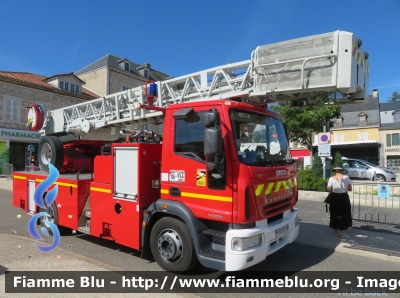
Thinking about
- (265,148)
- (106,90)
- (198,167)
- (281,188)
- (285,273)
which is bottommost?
(285,273)

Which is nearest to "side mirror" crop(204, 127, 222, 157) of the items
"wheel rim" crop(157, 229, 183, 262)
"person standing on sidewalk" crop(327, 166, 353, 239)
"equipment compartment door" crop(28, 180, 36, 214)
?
"wheel rim" crop(157, 229, 183, 262)

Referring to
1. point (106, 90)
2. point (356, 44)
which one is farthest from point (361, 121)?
point (356, 44)

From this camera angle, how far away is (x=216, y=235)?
3.97 metres

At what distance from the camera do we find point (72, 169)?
724 cm

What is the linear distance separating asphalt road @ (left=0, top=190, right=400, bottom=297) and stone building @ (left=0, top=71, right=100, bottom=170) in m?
19.1

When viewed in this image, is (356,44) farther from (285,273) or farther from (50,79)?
(50,79)

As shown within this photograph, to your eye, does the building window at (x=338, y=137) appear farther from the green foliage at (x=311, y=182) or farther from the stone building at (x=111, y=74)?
the green foliage at (x=311, y=182)

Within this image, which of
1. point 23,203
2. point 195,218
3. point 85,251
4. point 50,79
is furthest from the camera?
point 50,79

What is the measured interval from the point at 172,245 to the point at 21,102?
81.8 feet

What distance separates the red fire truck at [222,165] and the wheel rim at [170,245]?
0.01m

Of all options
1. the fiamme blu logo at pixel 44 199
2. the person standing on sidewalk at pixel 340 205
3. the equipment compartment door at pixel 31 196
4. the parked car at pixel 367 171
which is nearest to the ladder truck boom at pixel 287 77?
the fiamme blu logo at pixel 44 199

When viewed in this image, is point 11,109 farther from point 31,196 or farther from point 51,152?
point 51,152

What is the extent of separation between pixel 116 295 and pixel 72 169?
4.32 meters

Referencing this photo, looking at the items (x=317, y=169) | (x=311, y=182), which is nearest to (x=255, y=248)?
(x=311, y=182)
